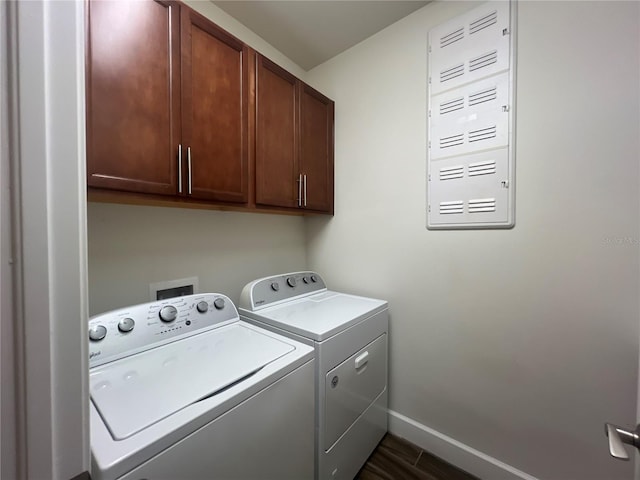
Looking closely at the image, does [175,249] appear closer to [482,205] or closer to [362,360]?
[362,360]

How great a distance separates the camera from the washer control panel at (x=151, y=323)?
0.94 m

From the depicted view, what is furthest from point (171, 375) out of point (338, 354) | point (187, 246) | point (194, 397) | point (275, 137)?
point (275, 137)

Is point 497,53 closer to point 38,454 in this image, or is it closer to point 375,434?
point 38,454

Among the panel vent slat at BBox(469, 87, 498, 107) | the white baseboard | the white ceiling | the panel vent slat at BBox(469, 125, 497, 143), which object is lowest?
the white baseboard

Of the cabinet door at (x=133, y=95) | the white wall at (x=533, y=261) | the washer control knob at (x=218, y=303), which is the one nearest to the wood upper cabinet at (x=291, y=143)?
the white wall at (x=533, y=261)

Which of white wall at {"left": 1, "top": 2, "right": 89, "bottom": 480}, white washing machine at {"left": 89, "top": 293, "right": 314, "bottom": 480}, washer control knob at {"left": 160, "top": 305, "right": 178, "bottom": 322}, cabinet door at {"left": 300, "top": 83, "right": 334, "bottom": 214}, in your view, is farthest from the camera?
cabinet door at {"left": 300, "top": 83, "right": 334, "bottom": 214}

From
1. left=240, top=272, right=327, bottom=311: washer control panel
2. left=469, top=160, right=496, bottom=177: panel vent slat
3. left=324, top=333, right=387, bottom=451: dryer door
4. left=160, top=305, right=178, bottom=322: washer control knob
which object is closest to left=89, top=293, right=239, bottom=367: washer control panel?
left=160, top=305, right=178, bottom=322: washer control knob

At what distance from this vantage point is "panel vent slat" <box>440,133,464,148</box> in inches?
55.6

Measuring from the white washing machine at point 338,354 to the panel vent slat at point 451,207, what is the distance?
2.22ft

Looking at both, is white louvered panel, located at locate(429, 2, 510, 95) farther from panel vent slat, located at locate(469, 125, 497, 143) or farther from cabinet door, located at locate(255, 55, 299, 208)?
cabinet door, located at locate(255, 55, 299, 208)

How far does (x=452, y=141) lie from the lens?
56.6 inches

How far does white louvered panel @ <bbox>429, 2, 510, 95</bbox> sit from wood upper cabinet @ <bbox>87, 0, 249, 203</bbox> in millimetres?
1094

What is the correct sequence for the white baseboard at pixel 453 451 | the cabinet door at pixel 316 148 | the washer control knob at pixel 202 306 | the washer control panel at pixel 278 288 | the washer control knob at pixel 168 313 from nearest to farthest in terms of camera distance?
the washer control knob at pixel 168 313 → the washer control knob at pixel 202 306 → the white baseboard at pixel 453 451 → the washer control panel at pixel 278 288 → the cabinet door at pixel 316 148

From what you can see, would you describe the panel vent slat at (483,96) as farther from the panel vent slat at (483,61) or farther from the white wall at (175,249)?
the white wall at (175,249)
